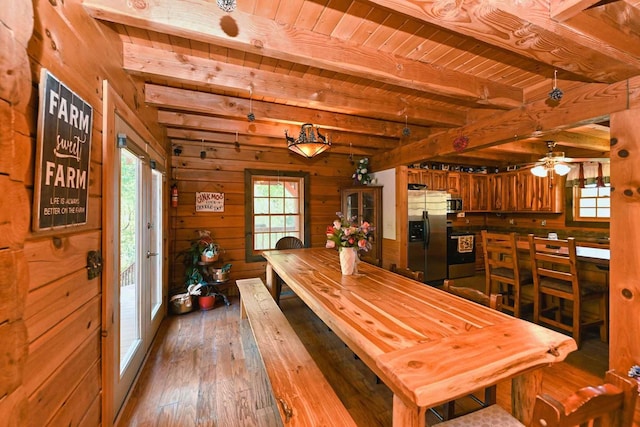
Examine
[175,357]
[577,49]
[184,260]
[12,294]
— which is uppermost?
[577,49]

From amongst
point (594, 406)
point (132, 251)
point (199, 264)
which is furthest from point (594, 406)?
point (199, 264)

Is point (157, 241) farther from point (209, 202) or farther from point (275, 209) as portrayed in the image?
point (275, 209)

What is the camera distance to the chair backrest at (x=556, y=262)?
2514mm

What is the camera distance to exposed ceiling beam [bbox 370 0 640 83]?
3.84ft

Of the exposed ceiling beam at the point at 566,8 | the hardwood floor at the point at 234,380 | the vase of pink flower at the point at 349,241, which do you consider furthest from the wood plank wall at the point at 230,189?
the exposed ceiling beam at the point at 566,8

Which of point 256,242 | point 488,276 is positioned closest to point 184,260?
point 256,242

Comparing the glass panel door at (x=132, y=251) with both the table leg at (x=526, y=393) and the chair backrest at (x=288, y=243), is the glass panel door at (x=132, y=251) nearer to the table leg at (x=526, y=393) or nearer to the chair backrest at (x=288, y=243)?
the chair backrest at (x=288, y=243)

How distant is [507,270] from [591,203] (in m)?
2.62

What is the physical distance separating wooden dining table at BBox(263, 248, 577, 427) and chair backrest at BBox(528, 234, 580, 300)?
68.9 inches

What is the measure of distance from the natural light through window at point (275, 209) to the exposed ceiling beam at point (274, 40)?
3.01 meters

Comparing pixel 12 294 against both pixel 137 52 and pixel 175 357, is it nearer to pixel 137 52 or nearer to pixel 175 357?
pixel 137 52

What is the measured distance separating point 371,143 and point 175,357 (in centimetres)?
375

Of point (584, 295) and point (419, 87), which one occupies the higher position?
point (419, 87)

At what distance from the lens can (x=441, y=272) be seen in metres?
4.88
